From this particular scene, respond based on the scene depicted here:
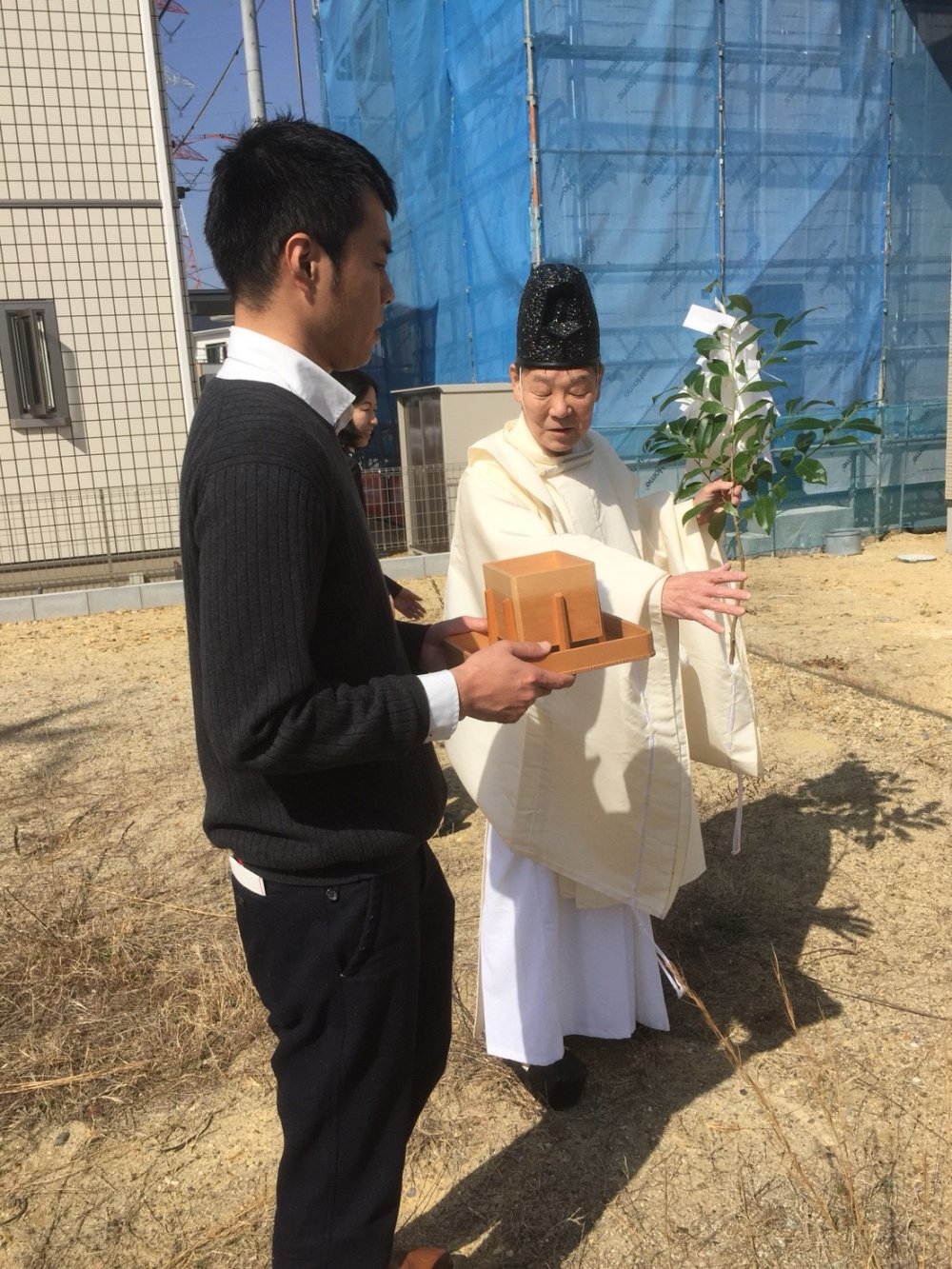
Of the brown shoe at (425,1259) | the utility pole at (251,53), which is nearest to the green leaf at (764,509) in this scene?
the brown shoe at (425,1259)

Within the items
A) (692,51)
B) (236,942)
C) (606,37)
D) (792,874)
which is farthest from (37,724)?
(692,51)

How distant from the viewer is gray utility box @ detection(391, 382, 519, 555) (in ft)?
32.7

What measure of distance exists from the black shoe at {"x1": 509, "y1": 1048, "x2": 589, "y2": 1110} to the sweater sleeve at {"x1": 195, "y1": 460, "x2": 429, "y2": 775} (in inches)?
61.4

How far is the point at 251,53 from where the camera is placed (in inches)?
520

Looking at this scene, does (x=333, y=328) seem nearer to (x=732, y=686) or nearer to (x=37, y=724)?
(x=732, y=686)

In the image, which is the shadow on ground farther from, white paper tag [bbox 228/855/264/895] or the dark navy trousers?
white paper tag [bbox 228/855/264/895]

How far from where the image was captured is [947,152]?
35.9 ft

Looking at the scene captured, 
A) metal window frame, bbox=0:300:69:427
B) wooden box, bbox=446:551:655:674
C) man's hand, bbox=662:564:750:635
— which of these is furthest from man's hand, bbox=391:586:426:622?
metal window frame, bbox=0:300:69:427

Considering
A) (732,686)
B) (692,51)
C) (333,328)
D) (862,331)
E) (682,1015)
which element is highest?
(692,51)

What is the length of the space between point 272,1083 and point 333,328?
2.07 meters

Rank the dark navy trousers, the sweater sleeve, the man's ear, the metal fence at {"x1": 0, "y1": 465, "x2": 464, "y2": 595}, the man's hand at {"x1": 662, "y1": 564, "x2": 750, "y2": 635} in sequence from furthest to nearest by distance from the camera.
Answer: the metal fence at {"x1": 0, "y1": 465, "x2": 464, "y2": 595} < the man's hand at {"x1": 662, "y1": 564, "x2": 750, "y2": 635} < the dark navy trousers < the man's ear < the sweater sleeve

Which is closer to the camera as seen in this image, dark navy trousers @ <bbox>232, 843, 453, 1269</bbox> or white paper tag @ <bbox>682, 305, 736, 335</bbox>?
dark navy trousers @ <bbox>232, 843, 453, 1269</bbox>

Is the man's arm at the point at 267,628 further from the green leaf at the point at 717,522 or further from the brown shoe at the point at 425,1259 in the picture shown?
the green leaf at the point at 717,522

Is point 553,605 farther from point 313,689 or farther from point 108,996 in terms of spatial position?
point 108,996
